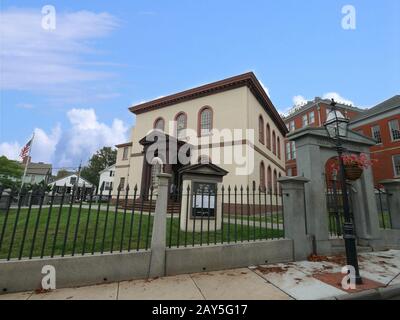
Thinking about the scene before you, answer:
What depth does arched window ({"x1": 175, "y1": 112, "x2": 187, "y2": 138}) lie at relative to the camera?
2059 centimetres

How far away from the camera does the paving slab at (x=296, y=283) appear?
3789mm

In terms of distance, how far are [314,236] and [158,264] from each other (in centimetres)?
455

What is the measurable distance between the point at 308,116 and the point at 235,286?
3771 cm

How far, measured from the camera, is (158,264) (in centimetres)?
457

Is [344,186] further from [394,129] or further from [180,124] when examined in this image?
[394,129]

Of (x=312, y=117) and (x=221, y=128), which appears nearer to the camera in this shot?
(x=221, y=128)

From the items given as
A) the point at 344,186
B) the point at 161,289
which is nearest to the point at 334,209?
the point at 344,186

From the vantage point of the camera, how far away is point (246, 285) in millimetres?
4188

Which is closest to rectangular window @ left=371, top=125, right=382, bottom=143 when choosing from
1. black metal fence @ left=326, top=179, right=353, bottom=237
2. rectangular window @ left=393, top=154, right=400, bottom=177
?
rectangular window @ left=393, top=154, right=400, bottom=177

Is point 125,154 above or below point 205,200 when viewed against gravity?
above

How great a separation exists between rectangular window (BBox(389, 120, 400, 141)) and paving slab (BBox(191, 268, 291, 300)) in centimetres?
2964

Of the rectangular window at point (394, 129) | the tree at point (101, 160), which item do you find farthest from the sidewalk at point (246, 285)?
the tree at point (101, 160)

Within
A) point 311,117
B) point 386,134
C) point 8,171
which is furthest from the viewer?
point 8,171
